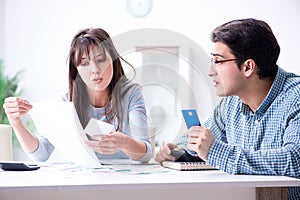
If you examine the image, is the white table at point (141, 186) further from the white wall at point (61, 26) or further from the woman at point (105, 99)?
the white wall at point (61, 26)

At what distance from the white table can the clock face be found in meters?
3.61

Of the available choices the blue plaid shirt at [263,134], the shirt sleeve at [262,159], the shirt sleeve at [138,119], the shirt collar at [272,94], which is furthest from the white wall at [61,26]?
the shirt sleeve at [262,159]

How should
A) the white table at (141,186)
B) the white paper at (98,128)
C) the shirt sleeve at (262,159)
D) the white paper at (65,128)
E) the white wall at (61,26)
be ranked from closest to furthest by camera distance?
the white table at (141,186) < the shirt sleeve at (262,159) < the white paper at (98,128) < the white paper at (65,128) < the white wall at (61,26)

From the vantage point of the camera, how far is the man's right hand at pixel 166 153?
1.49m

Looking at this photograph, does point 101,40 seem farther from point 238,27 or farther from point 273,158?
point 273,158

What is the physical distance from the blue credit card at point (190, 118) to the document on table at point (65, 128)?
327 millimetres

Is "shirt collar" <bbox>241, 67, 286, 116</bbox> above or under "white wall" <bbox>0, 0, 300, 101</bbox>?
under

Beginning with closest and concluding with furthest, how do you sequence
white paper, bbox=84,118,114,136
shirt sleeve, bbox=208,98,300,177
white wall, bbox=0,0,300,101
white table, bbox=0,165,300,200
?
white table, bbox=0,165,300,200, shirt sleeve, bbox=208,98,300,177, white paper, bbox=84,118,114,136, white wall, bbox=0,0,300,101

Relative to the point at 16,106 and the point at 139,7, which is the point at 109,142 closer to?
the point at 16,106

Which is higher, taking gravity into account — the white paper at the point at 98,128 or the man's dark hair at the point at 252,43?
the man's dark hair at the point at 252,43

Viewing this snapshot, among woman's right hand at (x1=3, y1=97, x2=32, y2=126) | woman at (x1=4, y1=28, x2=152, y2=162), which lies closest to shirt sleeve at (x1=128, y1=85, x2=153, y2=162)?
woman at (x1=4, y1=28, x2=152, y2=162)

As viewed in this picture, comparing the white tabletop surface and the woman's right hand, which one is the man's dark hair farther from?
the woman's right hand

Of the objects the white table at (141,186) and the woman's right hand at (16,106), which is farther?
the woman's right hand at (16,106)

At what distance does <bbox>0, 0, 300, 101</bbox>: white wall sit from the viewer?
4797mm
